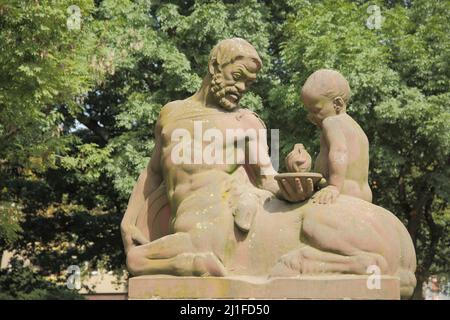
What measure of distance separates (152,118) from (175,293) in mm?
11703

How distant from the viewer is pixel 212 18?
18094 millimetres

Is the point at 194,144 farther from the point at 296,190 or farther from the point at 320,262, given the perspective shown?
the point at 320,262

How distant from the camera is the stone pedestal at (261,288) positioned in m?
6.19

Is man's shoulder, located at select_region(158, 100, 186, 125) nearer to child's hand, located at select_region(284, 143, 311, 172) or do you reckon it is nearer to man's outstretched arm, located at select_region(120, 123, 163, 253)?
man's outstretched arm, located at select_region(120, 123, 163, 253)

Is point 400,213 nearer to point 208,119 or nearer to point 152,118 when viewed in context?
point 152,118

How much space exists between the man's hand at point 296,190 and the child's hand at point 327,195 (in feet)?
0.23

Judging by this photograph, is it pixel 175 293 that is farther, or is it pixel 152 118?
pixel 152 118

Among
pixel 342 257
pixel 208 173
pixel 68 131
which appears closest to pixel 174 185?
pixel 208 173

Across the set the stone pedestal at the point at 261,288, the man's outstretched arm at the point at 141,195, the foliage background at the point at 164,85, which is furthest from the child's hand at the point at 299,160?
the foliage background at the point at 164,85

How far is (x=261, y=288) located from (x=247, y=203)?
0.73 meters

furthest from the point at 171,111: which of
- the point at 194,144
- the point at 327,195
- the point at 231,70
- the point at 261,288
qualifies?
the point at 261,288

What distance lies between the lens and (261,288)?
634 centimetres

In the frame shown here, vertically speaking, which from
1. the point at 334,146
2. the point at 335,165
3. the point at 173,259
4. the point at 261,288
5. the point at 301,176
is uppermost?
the point at 334,146

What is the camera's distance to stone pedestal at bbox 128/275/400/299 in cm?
619
